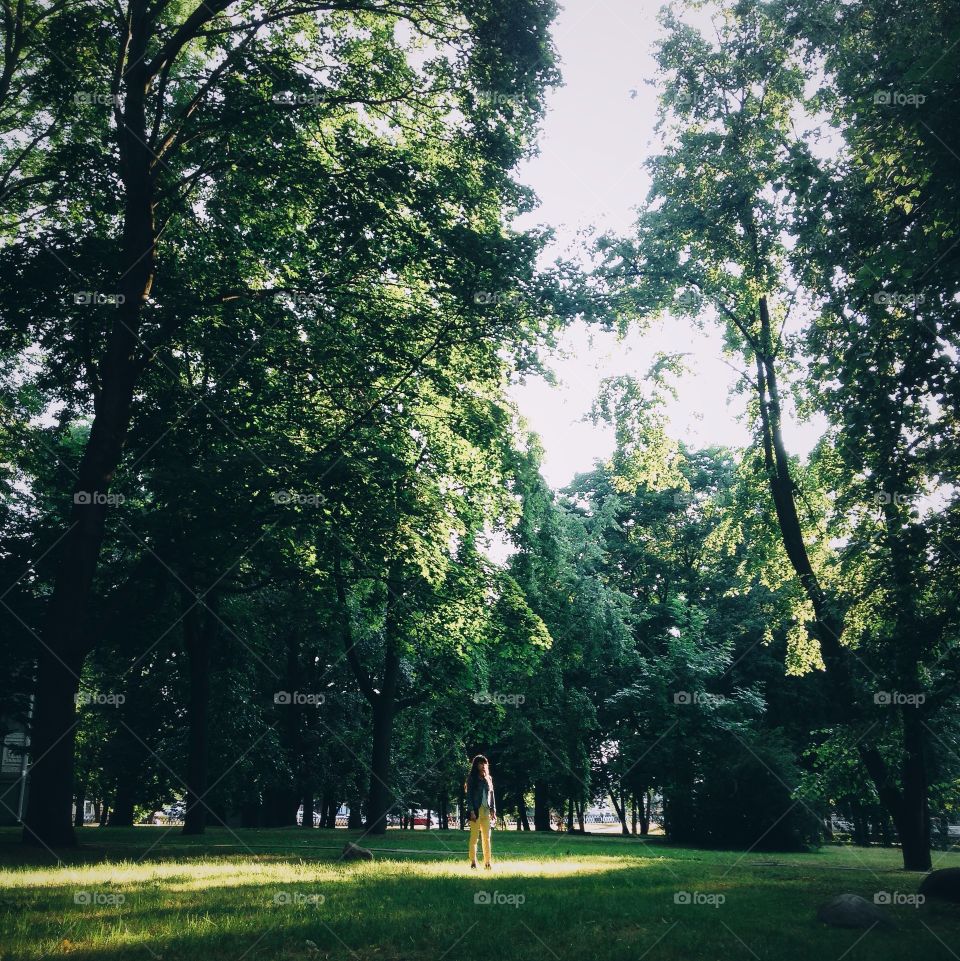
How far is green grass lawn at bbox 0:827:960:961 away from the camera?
642cm

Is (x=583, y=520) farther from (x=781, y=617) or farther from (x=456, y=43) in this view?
(x=456, y=43)

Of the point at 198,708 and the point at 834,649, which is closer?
the point at 834,649

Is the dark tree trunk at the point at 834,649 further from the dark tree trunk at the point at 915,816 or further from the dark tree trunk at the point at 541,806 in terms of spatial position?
the dark tree trunk at the point at 541,806

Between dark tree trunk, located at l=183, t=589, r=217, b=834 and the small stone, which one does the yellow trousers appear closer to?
the small stone

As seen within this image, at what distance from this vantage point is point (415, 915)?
773 cm

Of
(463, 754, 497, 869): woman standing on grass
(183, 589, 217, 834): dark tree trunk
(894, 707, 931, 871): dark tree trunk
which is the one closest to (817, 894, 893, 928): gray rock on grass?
(463, 754, 497, 869): woman standing on grass

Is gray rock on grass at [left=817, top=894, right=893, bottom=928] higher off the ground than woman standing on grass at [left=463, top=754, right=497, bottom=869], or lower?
lower

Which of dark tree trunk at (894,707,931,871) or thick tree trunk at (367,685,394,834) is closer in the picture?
dark tree trunk at (894,707,931,871)

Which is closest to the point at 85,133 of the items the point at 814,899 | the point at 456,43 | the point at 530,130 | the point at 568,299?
the point at 456,43

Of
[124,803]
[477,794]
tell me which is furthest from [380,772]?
[124,803]

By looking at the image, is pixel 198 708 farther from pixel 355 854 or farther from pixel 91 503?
pixel 91 503

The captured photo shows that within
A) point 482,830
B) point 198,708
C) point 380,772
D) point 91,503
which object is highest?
point 91,503

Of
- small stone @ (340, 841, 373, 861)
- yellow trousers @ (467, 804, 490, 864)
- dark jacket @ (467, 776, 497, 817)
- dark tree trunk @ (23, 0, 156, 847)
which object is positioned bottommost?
small stone @ (340, 841, 373, 861)

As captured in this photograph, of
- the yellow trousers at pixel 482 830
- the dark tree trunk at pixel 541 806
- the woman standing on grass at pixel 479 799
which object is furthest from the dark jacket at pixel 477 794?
the dark tree trunk at pixel 541 806
